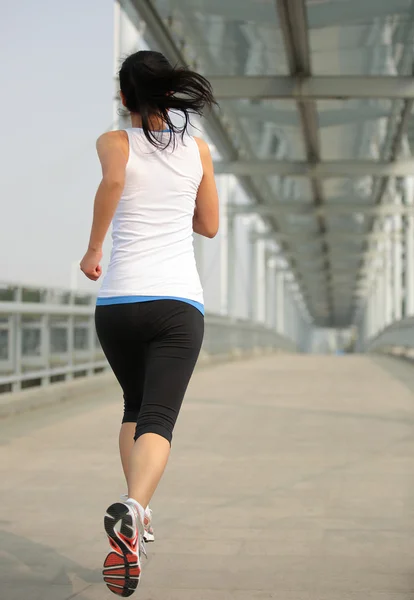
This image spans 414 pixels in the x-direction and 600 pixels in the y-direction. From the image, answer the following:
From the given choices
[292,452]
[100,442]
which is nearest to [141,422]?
[292,452]

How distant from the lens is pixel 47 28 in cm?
2450

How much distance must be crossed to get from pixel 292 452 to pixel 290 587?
299 centimetres

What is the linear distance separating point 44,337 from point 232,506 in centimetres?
500

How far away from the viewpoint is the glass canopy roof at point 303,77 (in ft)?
39.0

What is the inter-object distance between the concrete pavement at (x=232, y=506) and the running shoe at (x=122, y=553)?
43cm

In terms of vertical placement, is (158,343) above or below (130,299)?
below

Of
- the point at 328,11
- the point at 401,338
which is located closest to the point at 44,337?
the point at 328,11

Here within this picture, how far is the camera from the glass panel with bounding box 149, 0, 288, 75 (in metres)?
11.8

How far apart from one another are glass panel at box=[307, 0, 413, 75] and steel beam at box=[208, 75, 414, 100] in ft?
0.32

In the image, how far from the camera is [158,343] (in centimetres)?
275

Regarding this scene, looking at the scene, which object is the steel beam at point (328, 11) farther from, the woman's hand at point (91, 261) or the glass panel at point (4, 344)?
the woman's hand at point (91, 261)

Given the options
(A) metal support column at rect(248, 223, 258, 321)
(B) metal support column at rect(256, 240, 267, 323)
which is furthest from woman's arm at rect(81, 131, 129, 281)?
(B) metal support column at rect(256, 240, 267, 323)

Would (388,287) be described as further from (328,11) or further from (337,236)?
(328,11)

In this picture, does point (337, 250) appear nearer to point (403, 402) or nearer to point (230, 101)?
point (230, 101)
